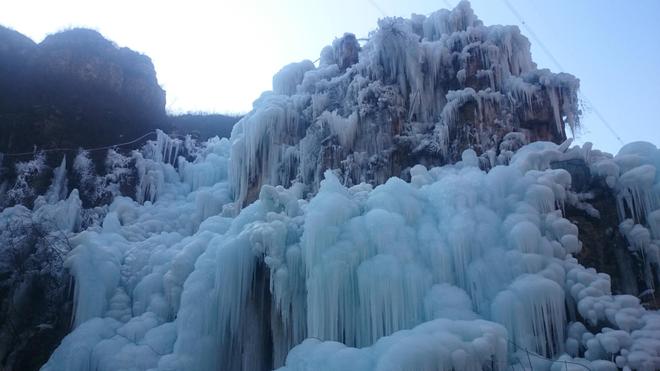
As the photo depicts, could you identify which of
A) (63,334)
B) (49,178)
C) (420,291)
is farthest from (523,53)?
(49,178)

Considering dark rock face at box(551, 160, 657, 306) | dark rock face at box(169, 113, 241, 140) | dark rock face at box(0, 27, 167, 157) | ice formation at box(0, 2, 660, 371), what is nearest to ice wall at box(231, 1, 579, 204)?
ice formation at box(0, 2, 660, 371)

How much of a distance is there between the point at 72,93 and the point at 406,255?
43.2 ft

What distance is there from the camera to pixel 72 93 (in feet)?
55.5

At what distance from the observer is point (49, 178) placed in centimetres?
1498

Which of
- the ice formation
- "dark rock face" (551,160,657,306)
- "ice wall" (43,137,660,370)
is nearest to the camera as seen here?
"ice wall" (43,137,660,370)

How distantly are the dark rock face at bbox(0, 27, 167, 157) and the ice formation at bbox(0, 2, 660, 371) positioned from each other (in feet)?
13.2

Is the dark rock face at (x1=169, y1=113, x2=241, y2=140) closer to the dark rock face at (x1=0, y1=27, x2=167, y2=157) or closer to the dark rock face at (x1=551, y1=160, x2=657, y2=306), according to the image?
the dark rock face at (x1=0, y1=27, x2=167, y2=157)

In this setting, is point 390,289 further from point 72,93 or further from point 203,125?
point 203,125

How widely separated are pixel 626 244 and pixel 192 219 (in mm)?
9215

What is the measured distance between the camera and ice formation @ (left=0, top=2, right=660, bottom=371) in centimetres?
680

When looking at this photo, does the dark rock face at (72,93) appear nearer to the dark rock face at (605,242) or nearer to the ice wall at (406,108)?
the ice wall at (406,108)

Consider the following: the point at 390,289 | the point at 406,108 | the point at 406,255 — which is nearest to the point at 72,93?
the point at 406,108

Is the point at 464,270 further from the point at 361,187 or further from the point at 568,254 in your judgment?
the point at 361,187

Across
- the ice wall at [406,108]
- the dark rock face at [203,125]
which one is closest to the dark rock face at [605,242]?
the ice wall at [406,108]
